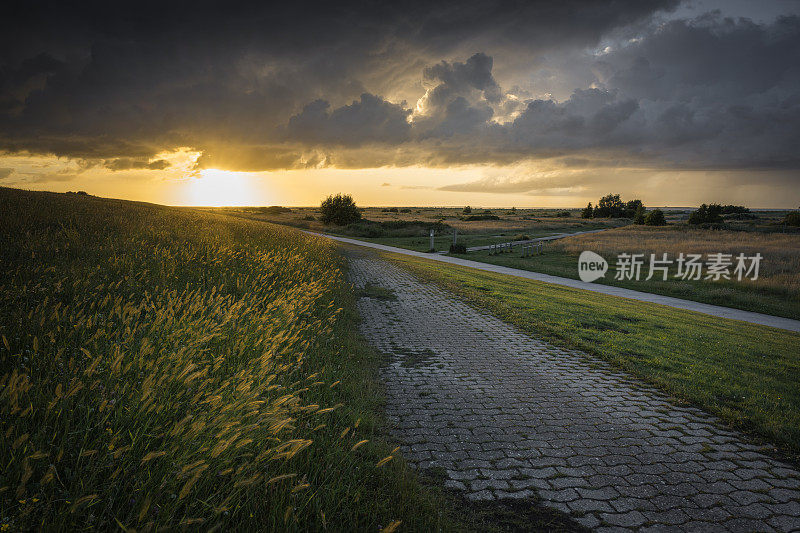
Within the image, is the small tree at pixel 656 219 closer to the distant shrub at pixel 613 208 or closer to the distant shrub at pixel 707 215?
the distant shrub at pixel 707 215

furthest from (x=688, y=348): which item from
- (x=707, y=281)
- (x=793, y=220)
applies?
(x=793, y=220)

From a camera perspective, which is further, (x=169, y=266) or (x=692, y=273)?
(x=692, y=273)

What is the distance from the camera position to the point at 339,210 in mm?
70312

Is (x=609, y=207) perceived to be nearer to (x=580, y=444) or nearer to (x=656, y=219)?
(x=656, y=219)

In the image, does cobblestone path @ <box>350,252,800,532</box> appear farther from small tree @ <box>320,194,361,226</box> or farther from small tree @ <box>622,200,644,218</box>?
small tree @ <box>622,200,644,218</box>

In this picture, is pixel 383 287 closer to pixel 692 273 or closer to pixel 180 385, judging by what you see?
pixel 180 385

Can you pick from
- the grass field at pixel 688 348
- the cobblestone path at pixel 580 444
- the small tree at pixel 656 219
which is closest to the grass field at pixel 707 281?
the grass field at pixel 688 348

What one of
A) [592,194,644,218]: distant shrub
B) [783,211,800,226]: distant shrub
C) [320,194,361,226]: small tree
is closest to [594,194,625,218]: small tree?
[592,194,644,218]: distant shrub

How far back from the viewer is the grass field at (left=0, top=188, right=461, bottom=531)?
2.32 m

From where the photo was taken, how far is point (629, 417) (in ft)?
19.9

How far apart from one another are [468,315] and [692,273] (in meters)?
21.6

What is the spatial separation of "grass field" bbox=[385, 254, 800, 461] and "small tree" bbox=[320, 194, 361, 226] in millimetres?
55225

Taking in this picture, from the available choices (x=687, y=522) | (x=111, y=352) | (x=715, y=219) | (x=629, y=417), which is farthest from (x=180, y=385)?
(x=715, y=219)

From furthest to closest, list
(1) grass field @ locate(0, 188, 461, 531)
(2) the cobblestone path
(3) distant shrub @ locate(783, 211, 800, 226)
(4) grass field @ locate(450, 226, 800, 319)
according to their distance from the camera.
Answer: (3) distant shrub @ locate(783, 211, 800, 226)
(4) grass field @ locate(450, 226, 800, 319)
(2) the cobblestone path
(1) grass field @ locate(0, 188, 461, 531)
